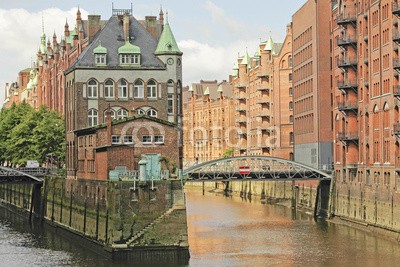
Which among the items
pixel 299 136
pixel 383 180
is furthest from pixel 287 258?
pixel 299 136

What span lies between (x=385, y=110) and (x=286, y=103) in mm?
54072

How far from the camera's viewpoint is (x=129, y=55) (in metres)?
96.1

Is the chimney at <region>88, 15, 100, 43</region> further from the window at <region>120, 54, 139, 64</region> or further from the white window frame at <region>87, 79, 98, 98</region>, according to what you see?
the white window frame at <region>87, 79, 98, 98</region>

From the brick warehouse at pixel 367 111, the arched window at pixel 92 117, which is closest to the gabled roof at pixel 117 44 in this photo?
the arched window at pixel 92 117

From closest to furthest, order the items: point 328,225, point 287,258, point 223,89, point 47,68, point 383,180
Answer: point 287,258
point 383,180
point 328,225
point 47,68
point 223,89

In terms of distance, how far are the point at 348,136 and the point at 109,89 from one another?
21.4 m

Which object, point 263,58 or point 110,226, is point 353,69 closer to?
point 110,226

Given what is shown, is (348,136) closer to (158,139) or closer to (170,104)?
(170,104)

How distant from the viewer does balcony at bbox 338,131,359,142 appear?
9214 centimetres

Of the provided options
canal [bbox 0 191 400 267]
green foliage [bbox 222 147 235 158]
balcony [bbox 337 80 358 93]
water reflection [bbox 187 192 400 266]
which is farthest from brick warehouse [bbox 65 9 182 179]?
green foliage [bbox 222 147 235 158]

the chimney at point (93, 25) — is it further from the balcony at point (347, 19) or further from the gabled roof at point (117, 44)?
the balcony at point (347, 19)

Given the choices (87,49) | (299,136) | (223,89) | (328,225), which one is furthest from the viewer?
(223,89)

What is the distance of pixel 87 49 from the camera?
9706cm

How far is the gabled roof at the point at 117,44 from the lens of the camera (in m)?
95.8
